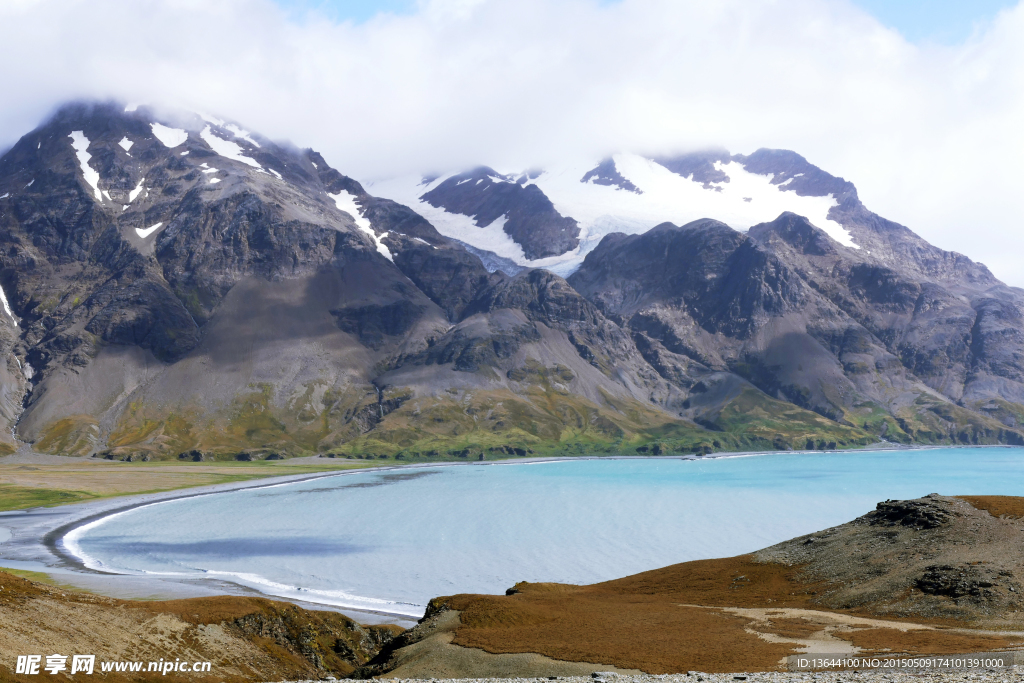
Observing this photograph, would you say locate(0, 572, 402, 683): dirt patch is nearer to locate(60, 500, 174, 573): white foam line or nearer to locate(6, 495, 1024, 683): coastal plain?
locate(6, 495, 1024, 683): coastal plain

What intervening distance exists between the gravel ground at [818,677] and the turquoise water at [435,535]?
131ft

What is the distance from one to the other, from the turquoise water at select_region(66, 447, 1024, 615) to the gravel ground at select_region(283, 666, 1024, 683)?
4001 centimetres

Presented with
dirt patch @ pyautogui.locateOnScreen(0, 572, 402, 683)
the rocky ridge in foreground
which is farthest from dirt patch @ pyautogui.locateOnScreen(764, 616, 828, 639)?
dirt patch @ pyautogui.locateOnScreen(0, 572, 402, 683)

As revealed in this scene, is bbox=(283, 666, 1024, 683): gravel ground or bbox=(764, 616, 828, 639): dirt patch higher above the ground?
bbox=(283, 666, 1024, 683): gravel ground

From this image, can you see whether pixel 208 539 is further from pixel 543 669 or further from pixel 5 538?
pixel 543 669

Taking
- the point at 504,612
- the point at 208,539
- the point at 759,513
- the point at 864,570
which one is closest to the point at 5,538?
the point at 208,539

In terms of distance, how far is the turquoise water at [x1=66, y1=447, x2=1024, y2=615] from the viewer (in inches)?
3447

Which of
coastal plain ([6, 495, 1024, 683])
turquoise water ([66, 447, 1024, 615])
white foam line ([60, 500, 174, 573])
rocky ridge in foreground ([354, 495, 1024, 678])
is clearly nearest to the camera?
coastal plain ([6, 495, 1024, 683])

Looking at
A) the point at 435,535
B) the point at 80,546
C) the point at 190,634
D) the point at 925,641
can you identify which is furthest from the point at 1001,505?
the point at 80,546

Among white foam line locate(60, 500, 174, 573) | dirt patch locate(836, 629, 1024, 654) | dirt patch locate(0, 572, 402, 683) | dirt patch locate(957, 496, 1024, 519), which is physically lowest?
white foam line locate(60, 500, 174, 573)

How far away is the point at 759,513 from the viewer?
477ft

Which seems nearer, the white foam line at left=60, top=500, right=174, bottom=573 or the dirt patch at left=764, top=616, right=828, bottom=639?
the dirt patch at left=764, top=616, right=828, bottom=639

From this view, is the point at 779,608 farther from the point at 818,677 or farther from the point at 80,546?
the point at 80,546

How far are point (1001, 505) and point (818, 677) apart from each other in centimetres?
3831
